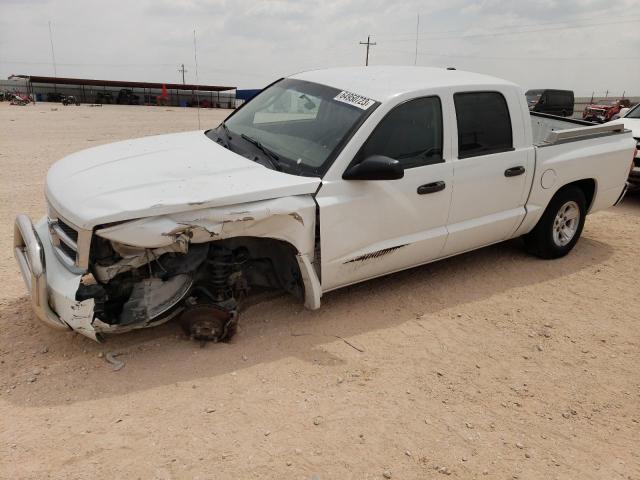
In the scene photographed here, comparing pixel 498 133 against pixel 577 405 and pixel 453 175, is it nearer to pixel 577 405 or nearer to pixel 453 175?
pixel 453 175

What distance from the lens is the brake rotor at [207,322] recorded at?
3.57 meters

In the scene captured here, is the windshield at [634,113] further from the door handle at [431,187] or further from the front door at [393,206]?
the door handle at [431,187]

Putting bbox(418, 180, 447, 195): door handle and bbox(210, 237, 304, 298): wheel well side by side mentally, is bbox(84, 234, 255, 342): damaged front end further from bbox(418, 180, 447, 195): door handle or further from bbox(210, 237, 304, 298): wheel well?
bbox(418, 180, 447, 195): door handle

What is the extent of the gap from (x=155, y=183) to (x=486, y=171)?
277 cm

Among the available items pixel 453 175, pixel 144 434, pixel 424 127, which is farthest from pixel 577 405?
pixel 144 434

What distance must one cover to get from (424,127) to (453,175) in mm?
462

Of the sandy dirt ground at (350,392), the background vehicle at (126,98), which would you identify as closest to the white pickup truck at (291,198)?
the sandy dirt ground at (350,392)

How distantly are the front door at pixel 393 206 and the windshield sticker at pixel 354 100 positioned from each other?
0.18 meters

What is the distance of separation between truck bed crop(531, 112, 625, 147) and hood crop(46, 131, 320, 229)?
2792 millimetres

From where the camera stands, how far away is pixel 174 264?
3496mm

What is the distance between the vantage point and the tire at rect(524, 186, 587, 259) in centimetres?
543

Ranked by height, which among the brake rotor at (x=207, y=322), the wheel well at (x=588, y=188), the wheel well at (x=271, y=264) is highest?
the wheel well at (x=588, y=188)

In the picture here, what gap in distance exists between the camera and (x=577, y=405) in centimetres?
335

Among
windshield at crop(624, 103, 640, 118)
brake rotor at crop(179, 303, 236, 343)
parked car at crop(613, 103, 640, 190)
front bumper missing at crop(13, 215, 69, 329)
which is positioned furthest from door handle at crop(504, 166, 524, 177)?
windshield at crop(624, 103, 640, 118)
